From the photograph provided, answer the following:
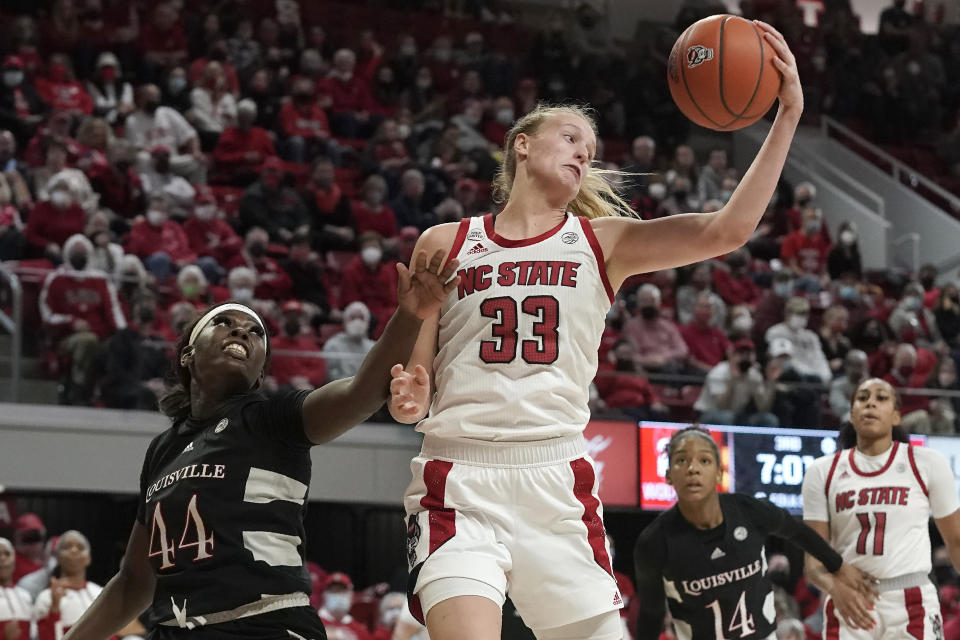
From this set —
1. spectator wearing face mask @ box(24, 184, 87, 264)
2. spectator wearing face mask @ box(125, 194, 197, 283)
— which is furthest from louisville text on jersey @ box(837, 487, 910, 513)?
spectator wearing face mask @ box(24, 184, 87, 264)

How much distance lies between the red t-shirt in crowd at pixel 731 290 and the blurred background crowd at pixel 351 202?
26 millimetres

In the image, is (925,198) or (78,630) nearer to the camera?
(78,630)

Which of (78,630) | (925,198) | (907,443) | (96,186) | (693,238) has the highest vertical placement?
(925,198)

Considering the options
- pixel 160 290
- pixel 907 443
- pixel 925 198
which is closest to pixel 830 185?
pixel 925 198

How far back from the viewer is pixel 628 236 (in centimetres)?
403

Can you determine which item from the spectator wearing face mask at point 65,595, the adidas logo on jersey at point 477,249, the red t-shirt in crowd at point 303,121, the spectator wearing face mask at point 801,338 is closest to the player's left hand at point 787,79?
the adidas logo on jersey at point 477,249

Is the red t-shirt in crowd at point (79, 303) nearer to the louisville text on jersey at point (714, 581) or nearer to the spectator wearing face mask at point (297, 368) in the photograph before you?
the spectator wearing face mask at point (297, 368)

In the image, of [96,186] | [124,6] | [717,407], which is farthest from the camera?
[124,6]

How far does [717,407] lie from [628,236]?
27.1 ft

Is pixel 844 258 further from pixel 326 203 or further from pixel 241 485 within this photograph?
pixel 241 485

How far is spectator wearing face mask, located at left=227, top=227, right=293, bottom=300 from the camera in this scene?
12.5 meters

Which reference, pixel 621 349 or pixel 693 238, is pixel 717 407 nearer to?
pixel 621 349

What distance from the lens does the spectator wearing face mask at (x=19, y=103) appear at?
45.1 ft

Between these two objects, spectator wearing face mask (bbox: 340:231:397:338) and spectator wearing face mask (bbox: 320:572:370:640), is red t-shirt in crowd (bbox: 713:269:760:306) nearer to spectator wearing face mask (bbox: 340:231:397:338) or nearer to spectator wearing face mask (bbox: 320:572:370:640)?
spectator wearing face mask (bbox: 340:231:397:338)
